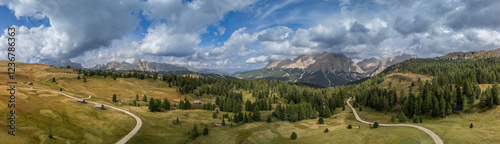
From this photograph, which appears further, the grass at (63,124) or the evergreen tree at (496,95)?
the evergreen tree at (496,95)

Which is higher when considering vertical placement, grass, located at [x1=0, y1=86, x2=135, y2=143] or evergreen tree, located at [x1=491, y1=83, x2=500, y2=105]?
evergreen tree, located at [x1=491, y1=83, x2=500, y2=105]

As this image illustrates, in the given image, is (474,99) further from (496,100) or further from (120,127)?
(120,127)

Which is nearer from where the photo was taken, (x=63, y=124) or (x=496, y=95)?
(x=63, y=124)

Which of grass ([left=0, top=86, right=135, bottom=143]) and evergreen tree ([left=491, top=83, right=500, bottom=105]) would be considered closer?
grass ([left=0, top=86, right=135, bottom=143])

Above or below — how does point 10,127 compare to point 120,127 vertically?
above

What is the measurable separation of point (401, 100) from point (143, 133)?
17401cm

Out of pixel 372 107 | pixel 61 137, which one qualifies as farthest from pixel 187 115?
pixel 372 107

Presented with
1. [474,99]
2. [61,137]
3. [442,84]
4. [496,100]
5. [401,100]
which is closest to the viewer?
[61,137]

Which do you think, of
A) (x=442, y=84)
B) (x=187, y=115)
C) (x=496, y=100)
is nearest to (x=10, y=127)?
(x=187, y=115)

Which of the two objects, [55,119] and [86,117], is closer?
[55,119]

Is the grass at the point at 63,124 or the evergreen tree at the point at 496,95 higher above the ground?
the evergreen tree at the point at 496,95

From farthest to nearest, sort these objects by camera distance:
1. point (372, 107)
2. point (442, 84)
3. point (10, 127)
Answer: point (442, 84) < point (372, 107) < point (10, 127)

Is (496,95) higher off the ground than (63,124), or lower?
higher

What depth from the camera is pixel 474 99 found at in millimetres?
124312
